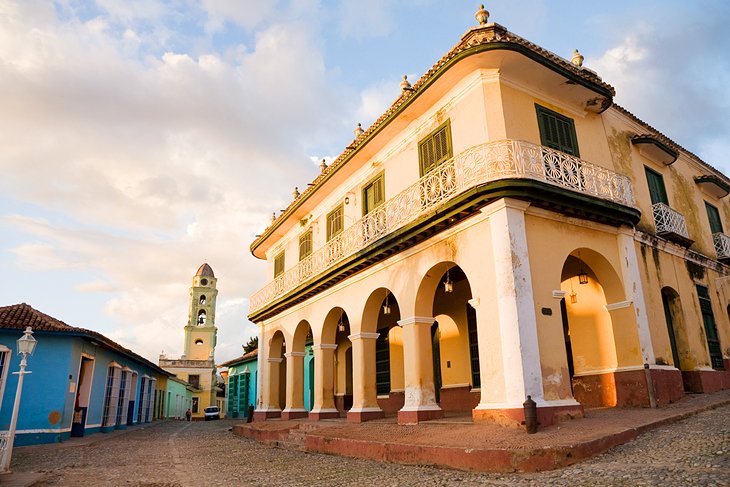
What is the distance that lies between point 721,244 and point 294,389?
13971mm

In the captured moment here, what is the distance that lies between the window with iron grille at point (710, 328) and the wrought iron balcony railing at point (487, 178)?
458cm

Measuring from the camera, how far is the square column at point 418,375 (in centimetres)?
1024

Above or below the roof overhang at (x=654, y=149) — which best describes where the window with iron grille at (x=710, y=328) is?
below

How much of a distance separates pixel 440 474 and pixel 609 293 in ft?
19.6

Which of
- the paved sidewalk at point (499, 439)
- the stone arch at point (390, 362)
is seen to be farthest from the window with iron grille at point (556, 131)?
the stone arch at point (390, 362)

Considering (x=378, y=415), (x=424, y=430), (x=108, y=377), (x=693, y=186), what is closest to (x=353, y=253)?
(x=378, y=415)

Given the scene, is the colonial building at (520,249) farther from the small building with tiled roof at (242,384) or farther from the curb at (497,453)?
the small building with tiled roof at (242,384)

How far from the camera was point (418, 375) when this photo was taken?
10453 millimetres

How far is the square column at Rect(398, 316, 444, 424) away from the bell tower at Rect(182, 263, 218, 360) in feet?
137

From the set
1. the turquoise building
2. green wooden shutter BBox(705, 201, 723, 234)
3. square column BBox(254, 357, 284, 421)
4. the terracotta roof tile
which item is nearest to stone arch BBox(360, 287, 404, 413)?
square column BBox(254, 357, 284, 421)

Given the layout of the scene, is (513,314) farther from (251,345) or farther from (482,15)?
(251,345)

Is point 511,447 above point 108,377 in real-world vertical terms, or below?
below

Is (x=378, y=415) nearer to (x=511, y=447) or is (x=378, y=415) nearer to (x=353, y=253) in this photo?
(x=353, y=253)

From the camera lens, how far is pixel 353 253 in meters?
13.0
